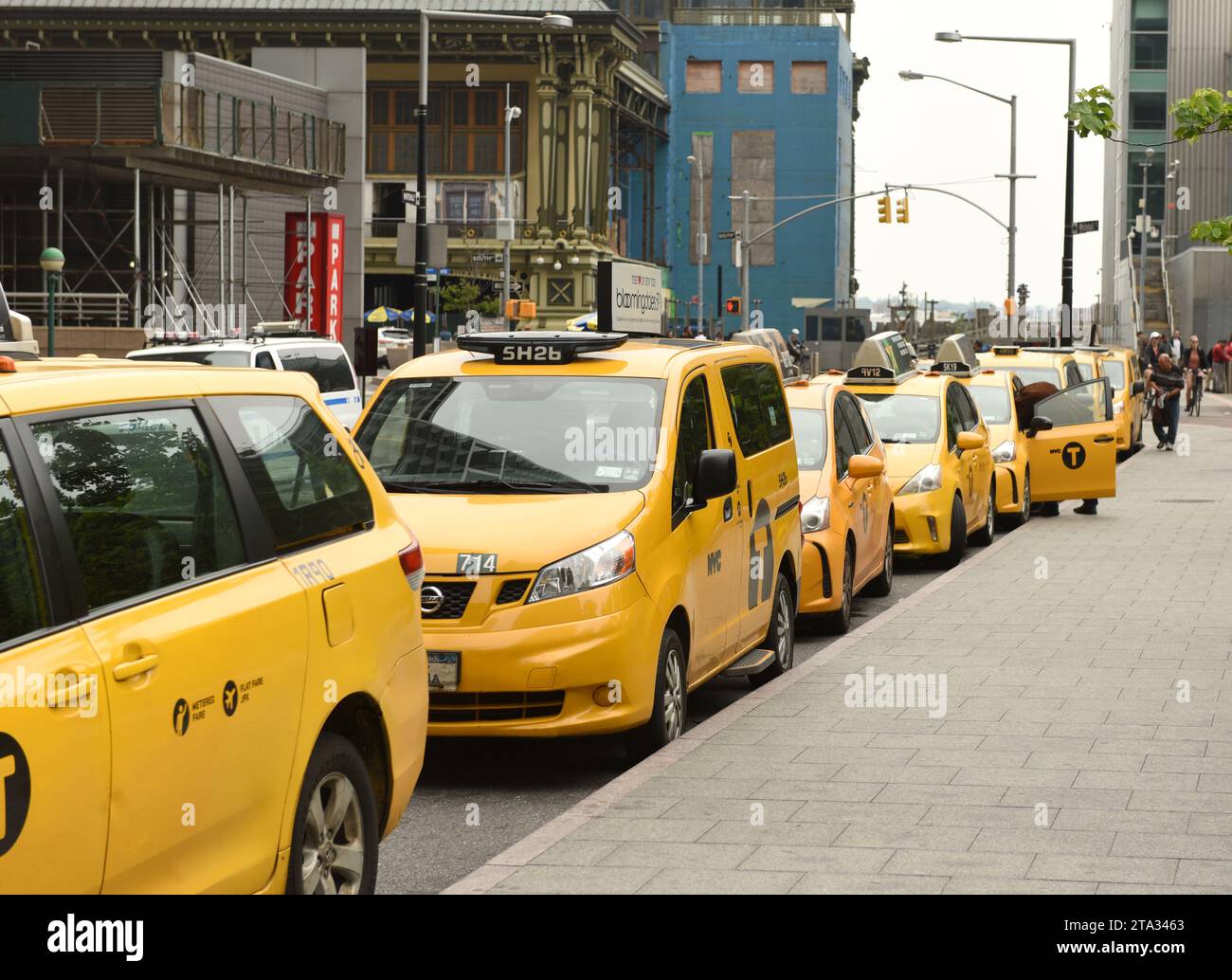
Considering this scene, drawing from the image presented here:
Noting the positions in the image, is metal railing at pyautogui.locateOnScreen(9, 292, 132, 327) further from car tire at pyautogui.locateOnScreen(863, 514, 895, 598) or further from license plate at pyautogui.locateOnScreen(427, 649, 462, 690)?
license plate at pyautogui.locateOnScreen(427, 649, 462, 690)

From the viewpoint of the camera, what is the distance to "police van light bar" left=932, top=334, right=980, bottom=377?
69.3ft

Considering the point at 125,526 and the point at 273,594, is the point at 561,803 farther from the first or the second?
the point at 125,526

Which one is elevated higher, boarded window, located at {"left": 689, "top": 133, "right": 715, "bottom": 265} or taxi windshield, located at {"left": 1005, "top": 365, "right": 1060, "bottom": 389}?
boarded window, located at {"left": 689, "top": 133, "right": 715, "bottom": 265}

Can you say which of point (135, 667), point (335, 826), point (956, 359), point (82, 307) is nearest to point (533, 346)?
point (335, 826)

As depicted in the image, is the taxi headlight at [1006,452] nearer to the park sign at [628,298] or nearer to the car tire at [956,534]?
the car tire at [956,534]

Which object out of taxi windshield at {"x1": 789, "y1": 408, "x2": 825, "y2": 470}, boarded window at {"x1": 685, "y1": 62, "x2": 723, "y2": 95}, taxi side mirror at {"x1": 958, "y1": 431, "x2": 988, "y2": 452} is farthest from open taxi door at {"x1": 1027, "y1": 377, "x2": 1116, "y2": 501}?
boarded window at {"x1": 685, "y1": 62, "x2": 723, "y2": 95}

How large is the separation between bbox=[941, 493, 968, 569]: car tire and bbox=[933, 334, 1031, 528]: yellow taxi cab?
95.6 inches

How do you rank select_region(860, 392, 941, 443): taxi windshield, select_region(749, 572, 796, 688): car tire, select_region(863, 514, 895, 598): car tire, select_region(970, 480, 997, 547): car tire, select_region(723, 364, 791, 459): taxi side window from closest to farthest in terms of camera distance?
select_region(723, 364, 791, 459): taxi side window, select_region(749, 572, 796, 688): car tire, select_region(863, 514, 895, 598): car tire, select_region(860, 392, 941, 443): taxi windshield, select_region(970, 480, 997, 547): car tire

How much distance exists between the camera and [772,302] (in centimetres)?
9931

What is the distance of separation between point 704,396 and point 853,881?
4197 millimetres

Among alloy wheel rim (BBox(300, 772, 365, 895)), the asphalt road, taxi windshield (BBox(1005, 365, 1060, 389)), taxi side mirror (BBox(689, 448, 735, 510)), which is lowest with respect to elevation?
the asphalt road

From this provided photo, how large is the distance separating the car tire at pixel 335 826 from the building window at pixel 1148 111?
302 ft

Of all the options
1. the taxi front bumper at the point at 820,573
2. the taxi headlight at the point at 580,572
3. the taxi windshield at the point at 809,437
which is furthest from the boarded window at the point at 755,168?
the taxi headlight at the point at 580,572
